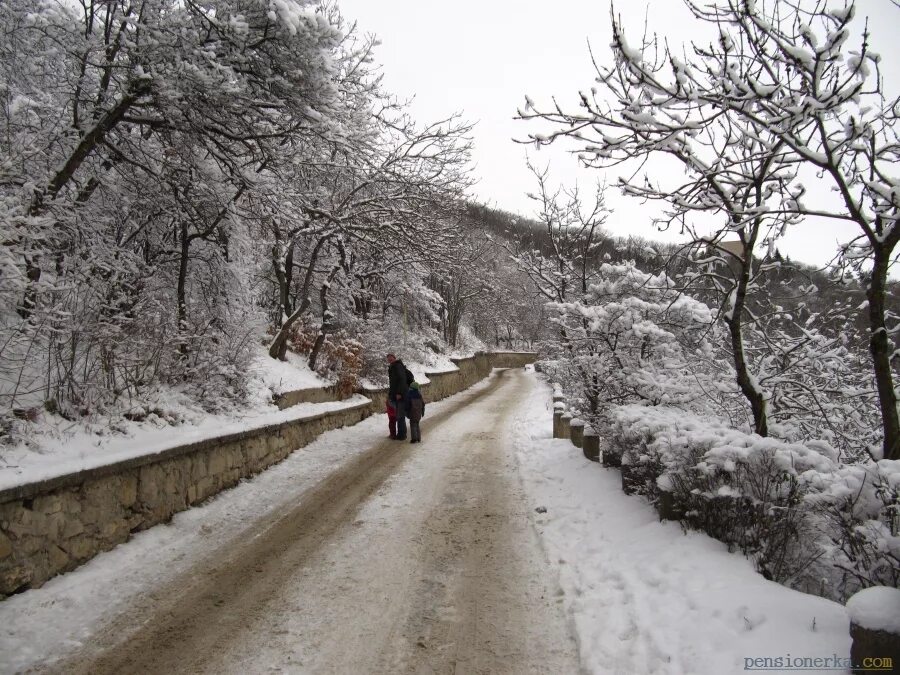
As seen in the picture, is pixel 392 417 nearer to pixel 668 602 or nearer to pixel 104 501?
pixel 104 501

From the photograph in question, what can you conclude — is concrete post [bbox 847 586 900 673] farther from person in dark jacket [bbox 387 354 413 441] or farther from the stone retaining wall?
person in dark jacket [bbox 387 354 413 441]

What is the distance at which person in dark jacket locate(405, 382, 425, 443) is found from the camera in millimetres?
10812

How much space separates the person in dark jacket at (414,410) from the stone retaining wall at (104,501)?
10.9ft

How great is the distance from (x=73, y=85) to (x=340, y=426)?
8398mm

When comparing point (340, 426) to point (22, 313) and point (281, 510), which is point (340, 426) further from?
point (22, 313)

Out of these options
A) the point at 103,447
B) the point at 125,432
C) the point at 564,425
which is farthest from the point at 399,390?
the point at 103,447

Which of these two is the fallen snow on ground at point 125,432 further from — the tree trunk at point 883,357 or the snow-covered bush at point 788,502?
the tree trunk at point 883,357

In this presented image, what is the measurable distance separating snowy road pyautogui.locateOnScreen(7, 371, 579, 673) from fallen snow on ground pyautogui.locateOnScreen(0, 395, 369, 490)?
2.98 feet

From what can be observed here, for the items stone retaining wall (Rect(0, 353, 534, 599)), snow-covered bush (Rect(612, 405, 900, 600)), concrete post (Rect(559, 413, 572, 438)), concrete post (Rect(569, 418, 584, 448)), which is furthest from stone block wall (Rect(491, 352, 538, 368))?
snow-covered bush (Rect(612, 405, 900, 600))

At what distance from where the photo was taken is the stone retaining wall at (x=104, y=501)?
3.91 m

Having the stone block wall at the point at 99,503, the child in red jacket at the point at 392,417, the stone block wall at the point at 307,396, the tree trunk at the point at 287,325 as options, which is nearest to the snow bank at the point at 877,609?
the stone block wall at the point at 99,503

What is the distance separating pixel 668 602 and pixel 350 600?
2.41m

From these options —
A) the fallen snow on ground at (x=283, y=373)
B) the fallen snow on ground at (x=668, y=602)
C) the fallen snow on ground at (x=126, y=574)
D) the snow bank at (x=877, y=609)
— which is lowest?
the fallen snow on ground at (x=126, y=574)

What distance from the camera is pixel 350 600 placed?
159 inches
